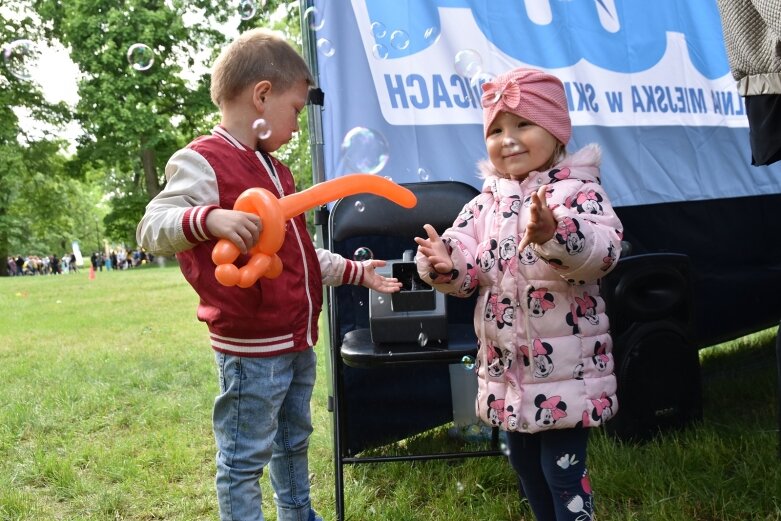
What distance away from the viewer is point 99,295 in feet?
39.7

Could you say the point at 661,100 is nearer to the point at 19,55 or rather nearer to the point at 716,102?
the point at 716,102

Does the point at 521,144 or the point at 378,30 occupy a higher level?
the point at 378,30

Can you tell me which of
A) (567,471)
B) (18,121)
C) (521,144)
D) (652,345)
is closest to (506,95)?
(521,144)

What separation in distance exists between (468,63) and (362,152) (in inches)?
26.0

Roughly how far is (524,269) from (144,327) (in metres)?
6.25

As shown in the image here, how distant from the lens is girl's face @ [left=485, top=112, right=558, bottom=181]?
1768 mm

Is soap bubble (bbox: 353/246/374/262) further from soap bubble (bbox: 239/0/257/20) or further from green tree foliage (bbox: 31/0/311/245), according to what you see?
green tree foliage (bbox: 31/0/311/245)

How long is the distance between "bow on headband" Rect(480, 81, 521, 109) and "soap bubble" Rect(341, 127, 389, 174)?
1.00 m

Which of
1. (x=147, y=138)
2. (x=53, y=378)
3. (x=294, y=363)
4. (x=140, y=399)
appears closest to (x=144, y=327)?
(x=53, y=378)

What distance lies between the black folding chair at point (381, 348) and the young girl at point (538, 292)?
58 centimetres

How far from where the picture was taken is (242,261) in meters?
1.79

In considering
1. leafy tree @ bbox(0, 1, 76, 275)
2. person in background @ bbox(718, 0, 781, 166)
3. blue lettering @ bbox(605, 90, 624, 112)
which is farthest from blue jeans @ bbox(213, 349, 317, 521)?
leafy tree @ bbox(0, 1, 76, 275)

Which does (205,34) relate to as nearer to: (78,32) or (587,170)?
(78,32)

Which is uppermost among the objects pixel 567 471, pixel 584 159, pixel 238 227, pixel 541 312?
pixel 584 159
